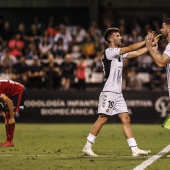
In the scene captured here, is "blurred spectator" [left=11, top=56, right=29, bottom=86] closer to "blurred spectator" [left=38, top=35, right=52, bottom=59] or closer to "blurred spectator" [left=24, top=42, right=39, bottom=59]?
"blurred spectator" [left=38, top=35, right=52, bottom=59]

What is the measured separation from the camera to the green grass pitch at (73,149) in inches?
428

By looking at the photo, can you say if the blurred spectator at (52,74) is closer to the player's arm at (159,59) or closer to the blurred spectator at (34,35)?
the blurred spectator at (34,35)

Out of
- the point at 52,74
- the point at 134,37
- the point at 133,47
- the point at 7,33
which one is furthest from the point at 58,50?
the point at 133,47

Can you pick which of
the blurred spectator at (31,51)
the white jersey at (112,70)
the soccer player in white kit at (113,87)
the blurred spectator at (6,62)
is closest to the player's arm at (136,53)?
the soccer player in white kit at (113,87)

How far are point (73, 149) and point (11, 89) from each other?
1911 millimetres

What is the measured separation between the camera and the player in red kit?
13.8m

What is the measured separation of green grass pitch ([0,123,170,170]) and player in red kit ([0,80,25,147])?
31 cm

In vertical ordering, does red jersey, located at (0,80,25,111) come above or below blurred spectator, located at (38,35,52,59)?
below

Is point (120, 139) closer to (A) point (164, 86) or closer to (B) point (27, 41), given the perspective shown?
(A) point (164, 86)

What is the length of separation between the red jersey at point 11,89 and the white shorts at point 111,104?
2.61 m

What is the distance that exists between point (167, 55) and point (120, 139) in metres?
5.21

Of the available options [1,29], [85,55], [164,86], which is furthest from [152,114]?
[1,29]

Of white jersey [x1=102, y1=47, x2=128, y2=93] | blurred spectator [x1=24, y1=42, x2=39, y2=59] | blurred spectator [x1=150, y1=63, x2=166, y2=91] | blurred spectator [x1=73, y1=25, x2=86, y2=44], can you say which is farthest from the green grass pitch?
blurred spectator [x1=73, y1=25, x2=86, y2=44]

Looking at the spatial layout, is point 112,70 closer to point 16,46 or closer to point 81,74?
point 81,74
